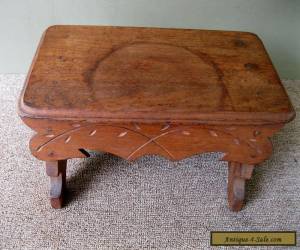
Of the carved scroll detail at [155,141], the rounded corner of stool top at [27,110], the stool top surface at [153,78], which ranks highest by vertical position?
the stool top surface at [153,78]

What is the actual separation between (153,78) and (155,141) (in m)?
0.18

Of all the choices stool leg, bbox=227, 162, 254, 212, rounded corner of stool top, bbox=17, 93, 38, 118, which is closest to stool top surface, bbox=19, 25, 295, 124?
rounded corner of stool top, bbox=17, 93, 38, 118

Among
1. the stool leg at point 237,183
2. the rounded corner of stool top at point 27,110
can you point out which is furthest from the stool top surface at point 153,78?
the stool leg at point 237,183

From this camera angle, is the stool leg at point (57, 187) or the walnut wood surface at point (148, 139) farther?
the stool leg at point (57, 187)

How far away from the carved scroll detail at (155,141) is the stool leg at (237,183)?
0.32ft

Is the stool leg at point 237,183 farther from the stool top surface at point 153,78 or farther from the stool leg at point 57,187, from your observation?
the stool leg at point 57,187

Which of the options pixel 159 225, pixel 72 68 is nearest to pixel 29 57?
pixel 72 68

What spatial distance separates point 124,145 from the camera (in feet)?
3.38

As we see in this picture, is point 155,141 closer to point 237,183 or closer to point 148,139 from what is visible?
point 148,139

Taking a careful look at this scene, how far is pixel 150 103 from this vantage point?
0.97m

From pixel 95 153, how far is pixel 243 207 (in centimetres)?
55

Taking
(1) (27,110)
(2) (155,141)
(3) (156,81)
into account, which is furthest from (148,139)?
(1) (27,110)

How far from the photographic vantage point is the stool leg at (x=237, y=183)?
3.77 ft

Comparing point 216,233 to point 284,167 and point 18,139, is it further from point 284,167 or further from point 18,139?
point 18,139
